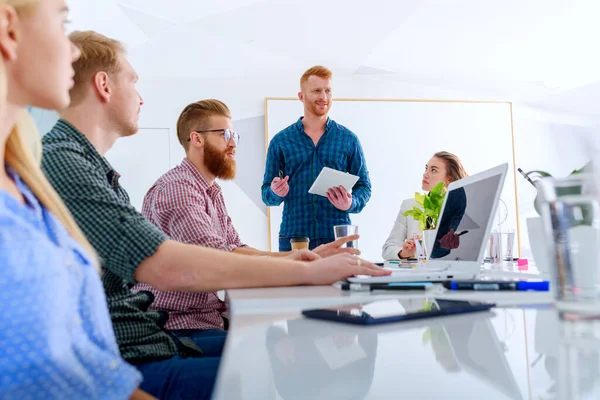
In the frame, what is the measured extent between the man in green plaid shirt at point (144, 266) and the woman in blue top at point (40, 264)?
1.17 feet

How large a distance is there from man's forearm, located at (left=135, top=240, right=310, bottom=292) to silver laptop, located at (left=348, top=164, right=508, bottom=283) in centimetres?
16

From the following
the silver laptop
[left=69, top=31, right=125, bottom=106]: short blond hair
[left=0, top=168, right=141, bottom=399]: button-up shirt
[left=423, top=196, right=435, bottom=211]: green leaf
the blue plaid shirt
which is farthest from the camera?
the blue plaid shirt

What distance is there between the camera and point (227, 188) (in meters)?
5.47

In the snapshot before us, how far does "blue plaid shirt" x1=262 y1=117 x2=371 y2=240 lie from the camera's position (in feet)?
10.9

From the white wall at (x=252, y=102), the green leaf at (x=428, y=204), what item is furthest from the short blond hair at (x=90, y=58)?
the white wall at (x=252, y=102)

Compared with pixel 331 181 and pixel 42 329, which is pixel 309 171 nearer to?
pixel 331 181

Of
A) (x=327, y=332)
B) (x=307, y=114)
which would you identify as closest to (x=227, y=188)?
(x=307, y=114)

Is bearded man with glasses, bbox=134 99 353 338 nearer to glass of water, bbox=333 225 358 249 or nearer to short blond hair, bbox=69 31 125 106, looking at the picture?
glass of water, bbox=333 225 358 249

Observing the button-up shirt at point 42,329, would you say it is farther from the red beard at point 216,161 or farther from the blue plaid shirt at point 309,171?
the blue plaid shirt at point 309,171

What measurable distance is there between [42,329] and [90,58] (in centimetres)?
115

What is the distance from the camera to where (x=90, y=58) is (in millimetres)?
1556

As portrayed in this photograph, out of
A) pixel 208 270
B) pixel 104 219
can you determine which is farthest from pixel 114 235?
pixel 208 270

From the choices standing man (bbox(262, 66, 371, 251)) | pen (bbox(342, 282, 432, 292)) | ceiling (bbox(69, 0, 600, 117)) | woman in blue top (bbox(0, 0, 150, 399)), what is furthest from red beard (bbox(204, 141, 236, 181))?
ceiling (bbox(69, 0, 600, 117))

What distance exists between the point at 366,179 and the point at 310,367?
115 inches
